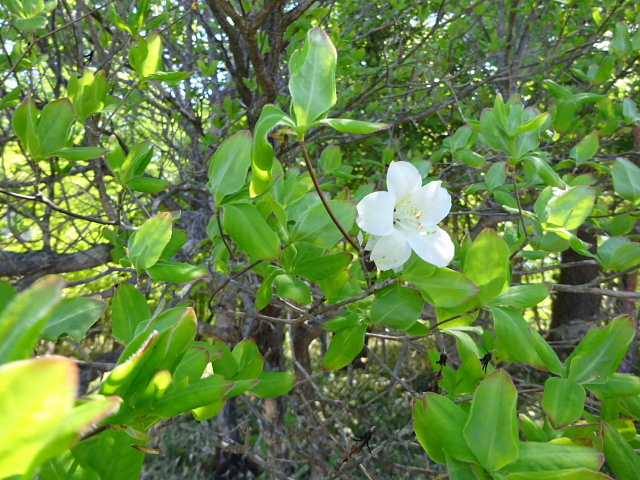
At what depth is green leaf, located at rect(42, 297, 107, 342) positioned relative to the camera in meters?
A: 0.78

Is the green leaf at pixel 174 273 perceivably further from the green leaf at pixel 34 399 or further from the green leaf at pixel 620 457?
the green leaf at pixel 620 457

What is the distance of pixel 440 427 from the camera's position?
0.68 meters

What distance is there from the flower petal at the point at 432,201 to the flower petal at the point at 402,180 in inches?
0.6

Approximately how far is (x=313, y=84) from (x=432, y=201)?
33cm

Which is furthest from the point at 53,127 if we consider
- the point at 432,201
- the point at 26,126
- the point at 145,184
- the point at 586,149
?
the point at 586,149

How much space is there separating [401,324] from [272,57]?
1849 millimetres

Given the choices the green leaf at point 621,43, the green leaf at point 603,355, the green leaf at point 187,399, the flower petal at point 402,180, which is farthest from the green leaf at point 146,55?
the green leaf at point 621,43

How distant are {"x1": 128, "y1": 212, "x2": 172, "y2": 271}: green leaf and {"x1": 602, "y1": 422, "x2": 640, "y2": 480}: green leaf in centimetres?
87

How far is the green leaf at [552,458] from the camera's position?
24.6 inches

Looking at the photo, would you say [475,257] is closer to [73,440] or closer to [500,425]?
[500,425]

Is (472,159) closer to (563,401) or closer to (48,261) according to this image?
(563,401)

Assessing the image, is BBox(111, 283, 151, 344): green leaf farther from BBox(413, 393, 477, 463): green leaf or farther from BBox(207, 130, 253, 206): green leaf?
BBox(413, 393, 477, 463): green leaf

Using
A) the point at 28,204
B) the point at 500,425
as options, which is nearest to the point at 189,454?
the point at 28,204

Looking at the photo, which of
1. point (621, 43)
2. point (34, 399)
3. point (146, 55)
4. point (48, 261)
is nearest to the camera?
point (34, 399)
